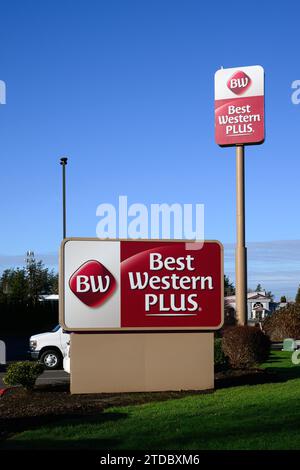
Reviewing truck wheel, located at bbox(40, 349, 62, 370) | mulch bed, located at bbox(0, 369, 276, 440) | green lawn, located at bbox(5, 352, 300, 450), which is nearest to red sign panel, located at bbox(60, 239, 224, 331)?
mulch bed, located at bbox(0, 369, 276, 440)

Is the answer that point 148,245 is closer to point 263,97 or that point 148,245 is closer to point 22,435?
point 22,435

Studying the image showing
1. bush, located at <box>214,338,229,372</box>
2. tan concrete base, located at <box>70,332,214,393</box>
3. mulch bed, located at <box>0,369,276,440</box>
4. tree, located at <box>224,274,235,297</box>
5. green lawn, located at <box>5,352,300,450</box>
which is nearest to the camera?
Result: green lawn, located at <box>5,352,300,450</box>

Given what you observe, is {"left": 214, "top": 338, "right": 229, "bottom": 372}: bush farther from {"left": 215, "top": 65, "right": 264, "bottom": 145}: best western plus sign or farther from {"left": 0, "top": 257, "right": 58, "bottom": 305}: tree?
{"left": 0, "top": 257, "right": 58, "bottom": 305}: tree

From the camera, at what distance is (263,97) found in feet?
102

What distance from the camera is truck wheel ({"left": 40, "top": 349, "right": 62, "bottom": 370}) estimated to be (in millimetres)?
22906

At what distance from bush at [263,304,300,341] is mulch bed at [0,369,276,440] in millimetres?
19866

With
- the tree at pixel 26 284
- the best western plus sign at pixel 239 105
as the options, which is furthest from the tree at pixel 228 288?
the best western plus sign at pixel 239 105

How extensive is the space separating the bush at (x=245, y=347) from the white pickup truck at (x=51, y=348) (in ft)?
17.7

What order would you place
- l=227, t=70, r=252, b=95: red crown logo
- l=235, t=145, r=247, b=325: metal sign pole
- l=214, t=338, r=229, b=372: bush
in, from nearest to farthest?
1. l=214, t=338, r=229, b=372: bush
2. l=227, t=70, r=252, b=95: red crown logo
3. l=235, t=145, r=247, b=325: metal sign pole

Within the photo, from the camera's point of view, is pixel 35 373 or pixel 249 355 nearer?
pixel 35 373

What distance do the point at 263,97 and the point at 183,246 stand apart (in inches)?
656

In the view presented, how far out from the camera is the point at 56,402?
14.1 m

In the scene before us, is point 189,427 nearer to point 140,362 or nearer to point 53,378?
point 140,362
